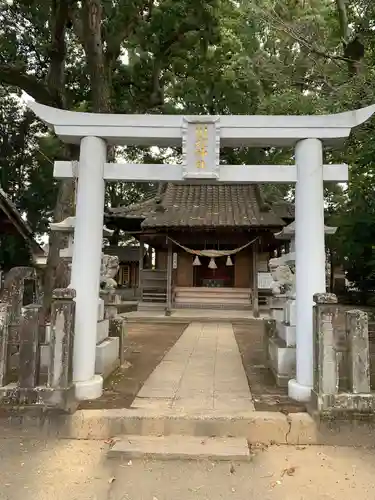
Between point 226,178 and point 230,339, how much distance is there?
5734mm

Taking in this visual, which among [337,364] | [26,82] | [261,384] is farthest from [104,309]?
[26,82]

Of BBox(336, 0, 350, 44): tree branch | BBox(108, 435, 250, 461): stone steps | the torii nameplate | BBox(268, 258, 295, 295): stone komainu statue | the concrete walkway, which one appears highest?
BBox(336, 0, 350, 44): tree branch

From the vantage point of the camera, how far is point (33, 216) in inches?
1053

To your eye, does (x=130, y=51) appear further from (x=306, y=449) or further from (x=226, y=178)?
Answer: (x=306, y=449)

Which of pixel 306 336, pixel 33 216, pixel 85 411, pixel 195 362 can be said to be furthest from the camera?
pixel 33 216

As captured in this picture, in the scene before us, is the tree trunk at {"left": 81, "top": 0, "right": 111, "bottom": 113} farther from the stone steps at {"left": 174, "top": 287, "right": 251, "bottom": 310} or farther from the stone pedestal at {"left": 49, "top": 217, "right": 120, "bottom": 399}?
the stone steps at {"left": 174, "top": 287, "right": 251, "bottom": 310}

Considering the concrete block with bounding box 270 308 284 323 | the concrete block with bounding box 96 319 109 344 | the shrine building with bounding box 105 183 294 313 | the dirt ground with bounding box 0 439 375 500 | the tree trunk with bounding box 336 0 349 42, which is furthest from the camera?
the shrine building with bounding box 105 183 294 313

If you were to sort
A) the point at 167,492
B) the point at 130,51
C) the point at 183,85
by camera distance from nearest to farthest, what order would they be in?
1. the point at 167,492
2. the point at 130,51
3. the point at 183,85

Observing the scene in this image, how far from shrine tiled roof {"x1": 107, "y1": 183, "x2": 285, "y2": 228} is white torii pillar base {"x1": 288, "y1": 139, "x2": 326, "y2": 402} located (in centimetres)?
1006

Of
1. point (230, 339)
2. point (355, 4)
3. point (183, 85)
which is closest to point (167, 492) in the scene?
point (230, 339)

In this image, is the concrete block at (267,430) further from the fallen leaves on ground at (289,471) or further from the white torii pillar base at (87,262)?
the white torii pillar base at (87,262)

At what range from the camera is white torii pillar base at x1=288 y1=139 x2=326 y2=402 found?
4406 millimetres

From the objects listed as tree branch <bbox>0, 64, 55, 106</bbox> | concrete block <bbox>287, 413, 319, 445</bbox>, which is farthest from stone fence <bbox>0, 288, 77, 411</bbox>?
tree branch <bbox>0, 64, 55, 106</bbox>

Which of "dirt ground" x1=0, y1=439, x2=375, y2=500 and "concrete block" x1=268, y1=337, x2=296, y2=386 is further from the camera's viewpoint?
"concrete block" x1=268, y1=337, x2=296, y2=386
